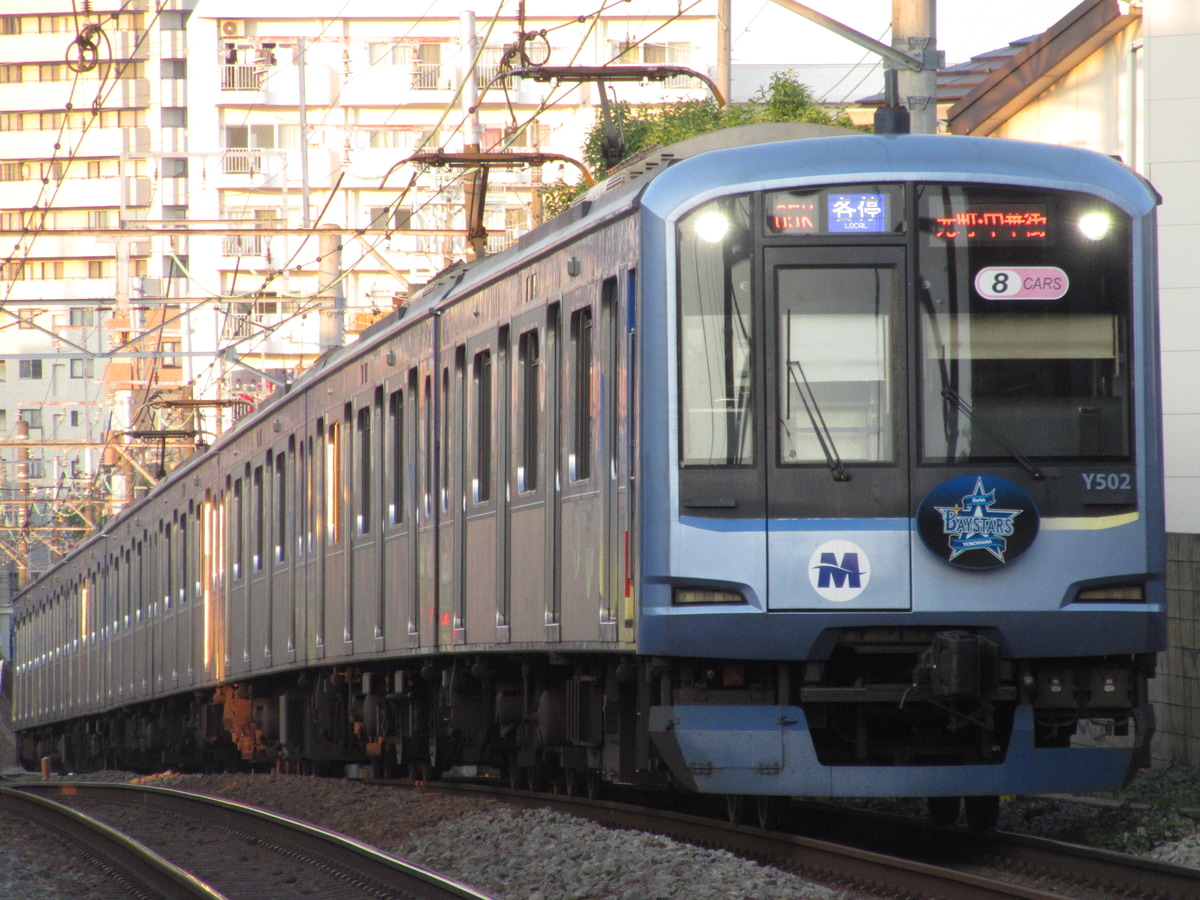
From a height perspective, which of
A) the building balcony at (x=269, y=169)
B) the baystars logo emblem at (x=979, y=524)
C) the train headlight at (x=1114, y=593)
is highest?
the building balcony at (x=269, y=169)

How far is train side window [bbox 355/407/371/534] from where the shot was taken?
1347cm

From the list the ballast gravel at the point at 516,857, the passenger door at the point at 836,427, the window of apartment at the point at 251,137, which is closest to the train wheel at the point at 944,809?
the ballast gravel at the point at 516,857

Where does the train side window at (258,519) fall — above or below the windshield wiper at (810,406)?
below

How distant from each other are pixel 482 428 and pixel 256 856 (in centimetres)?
263

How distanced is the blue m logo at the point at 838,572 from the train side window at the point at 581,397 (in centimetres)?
151

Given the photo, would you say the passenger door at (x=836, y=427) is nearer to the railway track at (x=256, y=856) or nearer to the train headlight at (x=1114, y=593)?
the train headlight at (x=1114, y=593)

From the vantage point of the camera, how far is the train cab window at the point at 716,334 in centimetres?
777

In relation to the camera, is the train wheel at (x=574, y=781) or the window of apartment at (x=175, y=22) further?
the window of apartment at (x=175, y=22)

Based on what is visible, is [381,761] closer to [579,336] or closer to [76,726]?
[579,336]

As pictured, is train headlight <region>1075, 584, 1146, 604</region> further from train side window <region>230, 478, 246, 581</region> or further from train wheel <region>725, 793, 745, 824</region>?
train side window <region>230, 478, 246, 581</region>

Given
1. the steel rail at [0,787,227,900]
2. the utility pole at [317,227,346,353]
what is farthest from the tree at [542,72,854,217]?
the steel rail at [0,787,227,900]

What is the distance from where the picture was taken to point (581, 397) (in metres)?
9.02

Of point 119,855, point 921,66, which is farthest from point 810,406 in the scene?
point 119,855

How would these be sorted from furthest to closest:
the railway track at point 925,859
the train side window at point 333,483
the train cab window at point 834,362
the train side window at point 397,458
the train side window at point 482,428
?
1. the train side window at point 333,483
2. the train side window at point 397,458
3. the train side window at point 482,428
4. the train cab window at point 834,362
5. the railway track at point 925,859
